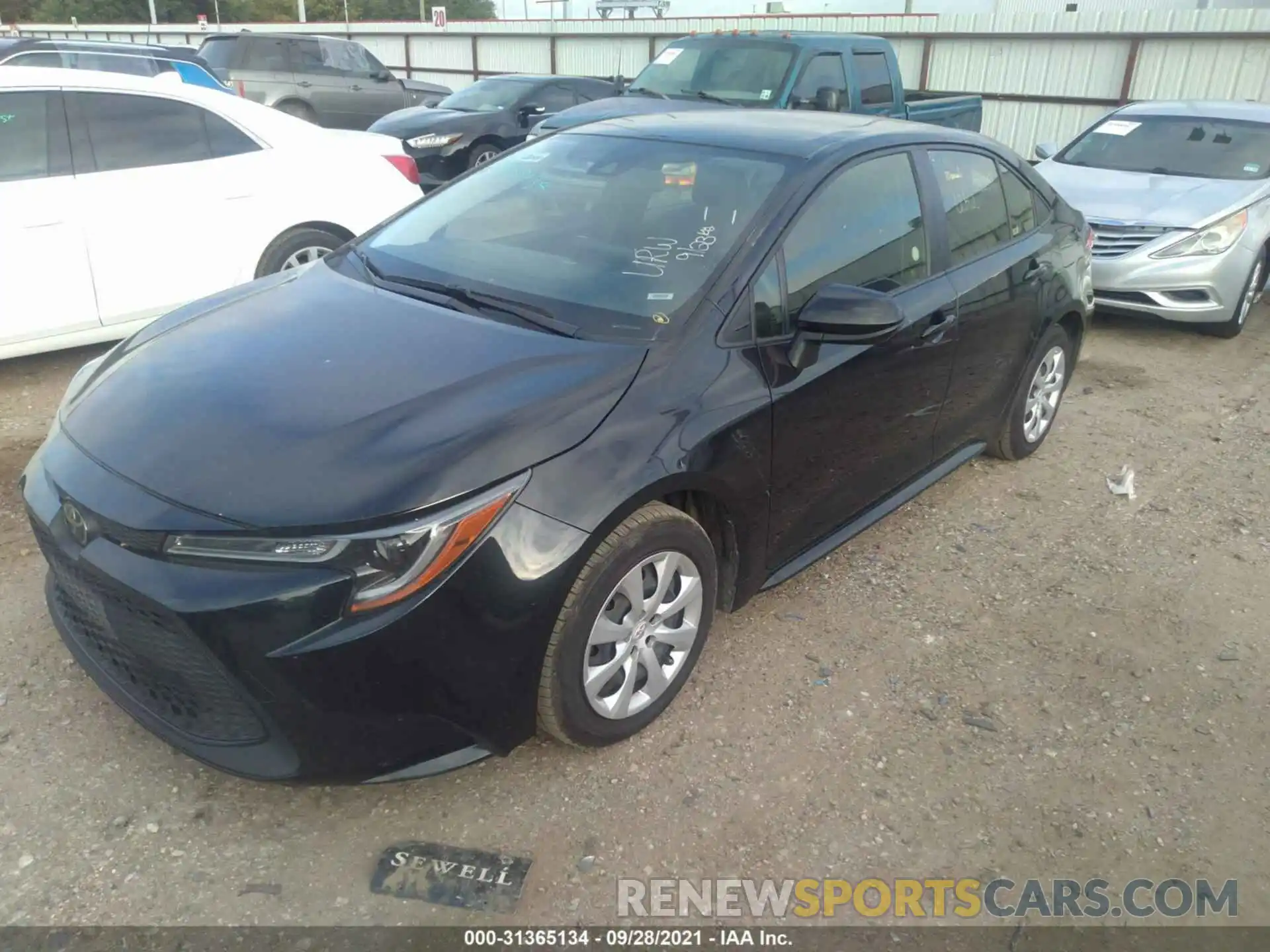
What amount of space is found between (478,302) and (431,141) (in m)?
8.58

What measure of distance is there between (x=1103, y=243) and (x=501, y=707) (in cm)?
638

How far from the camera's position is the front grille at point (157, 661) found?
7.34ft

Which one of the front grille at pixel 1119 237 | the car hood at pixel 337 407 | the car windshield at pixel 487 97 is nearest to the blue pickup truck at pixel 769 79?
the car windshield at pixel 487 97

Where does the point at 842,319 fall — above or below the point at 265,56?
below

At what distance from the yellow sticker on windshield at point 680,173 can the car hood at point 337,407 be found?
0.84 metres

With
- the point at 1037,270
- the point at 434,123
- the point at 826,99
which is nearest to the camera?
the point at 1037,270

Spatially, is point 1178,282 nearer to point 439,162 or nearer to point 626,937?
point 626,937

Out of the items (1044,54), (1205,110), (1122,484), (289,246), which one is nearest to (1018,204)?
(1122,484)

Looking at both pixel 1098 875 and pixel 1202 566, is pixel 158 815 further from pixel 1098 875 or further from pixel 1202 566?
pixel 1202 566

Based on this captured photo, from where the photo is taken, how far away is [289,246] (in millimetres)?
5824

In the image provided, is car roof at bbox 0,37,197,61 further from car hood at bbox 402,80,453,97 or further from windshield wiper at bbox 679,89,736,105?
windshield wiper at bbox 679,89,736,105

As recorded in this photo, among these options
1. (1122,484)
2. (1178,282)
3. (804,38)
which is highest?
(804,38)

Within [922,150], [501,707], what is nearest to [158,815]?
[501,707]

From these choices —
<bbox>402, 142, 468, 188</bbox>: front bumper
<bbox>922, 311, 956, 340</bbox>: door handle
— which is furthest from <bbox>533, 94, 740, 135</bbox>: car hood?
<bbox>922, 311, 956, 340</bbox>: door handle
